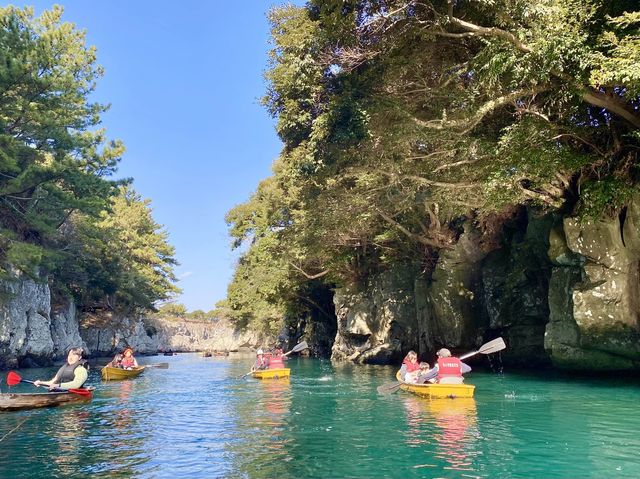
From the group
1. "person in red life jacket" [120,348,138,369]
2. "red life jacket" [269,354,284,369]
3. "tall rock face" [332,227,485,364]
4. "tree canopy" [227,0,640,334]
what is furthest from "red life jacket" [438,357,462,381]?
"person in red life jacket" [120,348,138,369]

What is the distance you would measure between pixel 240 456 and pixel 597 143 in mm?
13151

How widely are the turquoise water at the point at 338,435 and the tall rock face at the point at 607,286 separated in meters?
1.19

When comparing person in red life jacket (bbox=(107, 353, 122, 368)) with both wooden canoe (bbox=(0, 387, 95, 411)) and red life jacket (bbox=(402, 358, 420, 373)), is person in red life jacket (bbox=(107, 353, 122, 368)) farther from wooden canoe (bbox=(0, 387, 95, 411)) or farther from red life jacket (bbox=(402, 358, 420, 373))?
red life jacket (bbox=(402, 358, 420, 373))

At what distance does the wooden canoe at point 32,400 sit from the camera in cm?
1284

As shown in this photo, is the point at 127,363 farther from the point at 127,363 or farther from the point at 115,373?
the point at 115,373

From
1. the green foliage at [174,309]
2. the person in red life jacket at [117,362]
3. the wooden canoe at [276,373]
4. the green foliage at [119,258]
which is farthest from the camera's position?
the green foliage at [174,309]

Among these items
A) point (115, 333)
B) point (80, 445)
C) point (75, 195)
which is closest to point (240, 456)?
Answer: point (80, 445)

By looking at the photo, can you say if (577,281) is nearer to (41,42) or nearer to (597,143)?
(597,143)

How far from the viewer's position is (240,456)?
8055 mm

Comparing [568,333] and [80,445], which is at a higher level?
[568,333]

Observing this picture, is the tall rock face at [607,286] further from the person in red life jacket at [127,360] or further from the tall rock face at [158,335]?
the tall rock face at [158,335]

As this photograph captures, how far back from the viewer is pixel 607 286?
15828mm

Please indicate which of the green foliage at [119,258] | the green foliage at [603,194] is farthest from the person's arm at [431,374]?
the green foliage at [119,258]

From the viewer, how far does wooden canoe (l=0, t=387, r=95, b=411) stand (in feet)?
42.1
